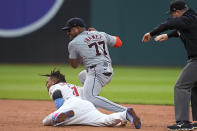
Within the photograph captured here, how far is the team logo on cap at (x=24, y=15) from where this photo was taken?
1706cm

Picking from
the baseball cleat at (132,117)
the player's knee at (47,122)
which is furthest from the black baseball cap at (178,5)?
the player's knee at (47,122)

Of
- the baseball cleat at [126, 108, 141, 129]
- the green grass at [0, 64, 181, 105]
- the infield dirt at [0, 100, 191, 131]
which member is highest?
the baseball cleat at [126, 108, 141, 129]

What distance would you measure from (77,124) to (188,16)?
6.53 feet

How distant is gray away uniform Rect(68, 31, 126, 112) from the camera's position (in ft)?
21.2

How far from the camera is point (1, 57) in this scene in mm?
17391

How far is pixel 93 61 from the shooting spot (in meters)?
6.54

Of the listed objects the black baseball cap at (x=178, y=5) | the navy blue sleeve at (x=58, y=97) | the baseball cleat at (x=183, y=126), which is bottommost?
the baseball cleat at (x=183, y=126)

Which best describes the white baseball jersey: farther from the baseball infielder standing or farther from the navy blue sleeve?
the baseball infielder standing

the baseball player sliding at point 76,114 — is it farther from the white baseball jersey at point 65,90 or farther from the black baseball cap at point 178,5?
the black baseball cap at point 178,5

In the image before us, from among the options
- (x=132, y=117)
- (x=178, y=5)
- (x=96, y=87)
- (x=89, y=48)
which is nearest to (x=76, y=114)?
(x=96, y=87)

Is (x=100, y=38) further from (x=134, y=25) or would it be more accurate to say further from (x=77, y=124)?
(x=134, y=25)

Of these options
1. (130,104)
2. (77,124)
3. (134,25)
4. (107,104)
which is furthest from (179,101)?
(134,25)

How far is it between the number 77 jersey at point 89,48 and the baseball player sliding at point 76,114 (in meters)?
0.44

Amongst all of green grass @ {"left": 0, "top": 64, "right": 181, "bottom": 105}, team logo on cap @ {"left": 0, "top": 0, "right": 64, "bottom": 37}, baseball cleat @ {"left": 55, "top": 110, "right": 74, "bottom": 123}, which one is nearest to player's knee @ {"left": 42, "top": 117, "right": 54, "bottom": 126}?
baseball cleat @ {"left": 55, "top": 110, "right": 74, "bottom": 123}
